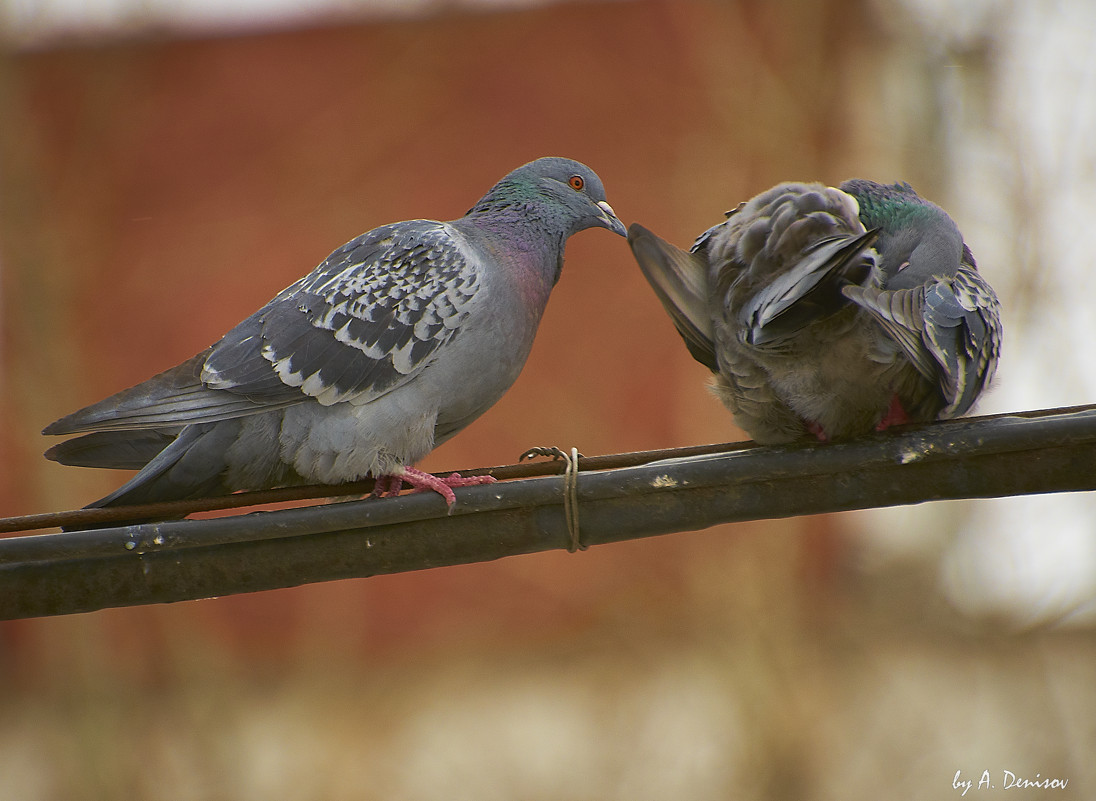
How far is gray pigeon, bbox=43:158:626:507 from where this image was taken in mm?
2229

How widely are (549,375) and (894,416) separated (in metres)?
3.95

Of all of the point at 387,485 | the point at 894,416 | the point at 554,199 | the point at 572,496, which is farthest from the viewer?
the point at 554,199

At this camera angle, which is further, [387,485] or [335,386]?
[387,485]

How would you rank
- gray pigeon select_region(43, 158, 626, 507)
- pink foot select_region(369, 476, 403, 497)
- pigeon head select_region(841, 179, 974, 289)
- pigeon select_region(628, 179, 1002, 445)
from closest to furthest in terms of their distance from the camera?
pigeon select_region(628, 179, 1002, 445) < pigeon head select_region(841, 179, 974, 289) < gray pigeon select_region(43, 158, 626, 507) < pink foot select_region(369, 476, 403, 497)

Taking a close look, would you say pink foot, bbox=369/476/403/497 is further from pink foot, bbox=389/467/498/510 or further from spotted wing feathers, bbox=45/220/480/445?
spotted wing feathers, bbox=45/220/480/445

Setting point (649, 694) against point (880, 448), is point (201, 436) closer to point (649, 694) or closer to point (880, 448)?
point (880, 448)

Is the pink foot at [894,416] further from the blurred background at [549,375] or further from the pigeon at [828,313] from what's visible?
the blurred background at [549,375]

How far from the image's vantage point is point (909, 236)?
7.38 ft

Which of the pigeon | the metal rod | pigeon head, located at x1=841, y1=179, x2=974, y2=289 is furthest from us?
pigeon head, located at x1=841, y1=179, x2=974, y2=289

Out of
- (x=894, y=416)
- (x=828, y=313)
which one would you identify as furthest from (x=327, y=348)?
(x=894, y=416)

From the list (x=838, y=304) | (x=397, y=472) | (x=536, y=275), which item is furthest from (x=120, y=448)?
(x=838, y=304)

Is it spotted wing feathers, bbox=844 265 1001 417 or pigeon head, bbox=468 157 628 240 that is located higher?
pigeon head, bbox=468 157 628 240

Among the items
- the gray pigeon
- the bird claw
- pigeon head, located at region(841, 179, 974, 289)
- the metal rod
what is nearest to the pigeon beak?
the gray pigeon

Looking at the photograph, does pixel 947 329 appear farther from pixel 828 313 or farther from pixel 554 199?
pixel 554 199
